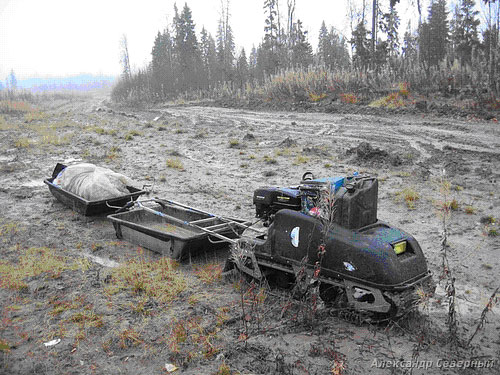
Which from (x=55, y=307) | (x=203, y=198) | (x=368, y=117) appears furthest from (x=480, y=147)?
(x=55, y=307)

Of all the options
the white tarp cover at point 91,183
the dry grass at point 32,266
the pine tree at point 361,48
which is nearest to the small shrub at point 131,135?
the white tarp cover at point 91,183

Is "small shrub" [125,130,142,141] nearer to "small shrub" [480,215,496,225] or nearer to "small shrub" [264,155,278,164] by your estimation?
"small shrub" [264,155,278,164]

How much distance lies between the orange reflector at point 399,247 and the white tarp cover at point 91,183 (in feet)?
16.9

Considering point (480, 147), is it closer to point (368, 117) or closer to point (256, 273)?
point (368, 117)

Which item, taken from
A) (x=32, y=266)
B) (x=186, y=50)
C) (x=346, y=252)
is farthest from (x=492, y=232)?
(x=186, y=50)

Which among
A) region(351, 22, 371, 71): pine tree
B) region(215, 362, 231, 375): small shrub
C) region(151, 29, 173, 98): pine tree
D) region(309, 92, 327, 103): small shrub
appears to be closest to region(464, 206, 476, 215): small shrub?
region(215, 362, 231, 375): small shrub

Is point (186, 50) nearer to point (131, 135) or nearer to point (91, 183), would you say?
point (131, 135)

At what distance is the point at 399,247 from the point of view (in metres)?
4.12

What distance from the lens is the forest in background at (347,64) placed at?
1817cm

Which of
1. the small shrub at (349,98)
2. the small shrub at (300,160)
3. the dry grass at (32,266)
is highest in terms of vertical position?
the small shrub at (349,98)

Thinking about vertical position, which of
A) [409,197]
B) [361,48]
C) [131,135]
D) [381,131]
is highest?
[361,48]

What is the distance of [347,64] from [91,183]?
2891 centimetres

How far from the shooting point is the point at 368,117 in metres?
16.5

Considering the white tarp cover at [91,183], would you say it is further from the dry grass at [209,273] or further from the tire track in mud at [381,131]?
the tire track in mud at [381,131]
